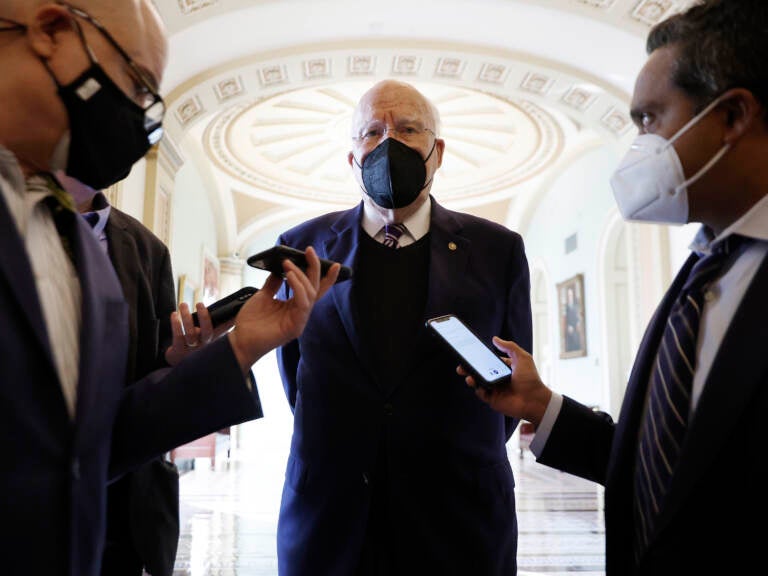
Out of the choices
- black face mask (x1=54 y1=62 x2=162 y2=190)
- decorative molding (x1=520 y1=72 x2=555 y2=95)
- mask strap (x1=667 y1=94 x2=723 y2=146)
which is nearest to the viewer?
black face mask (x1=54 y1=62 x2=162 y2=190)

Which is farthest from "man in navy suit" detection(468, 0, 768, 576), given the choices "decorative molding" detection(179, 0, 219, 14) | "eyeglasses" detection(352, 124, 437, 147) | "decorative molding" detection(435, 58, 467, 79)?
"decorative molding" detection(435, 58, 467, 79)

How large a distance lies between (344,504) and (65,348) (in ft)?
3.49

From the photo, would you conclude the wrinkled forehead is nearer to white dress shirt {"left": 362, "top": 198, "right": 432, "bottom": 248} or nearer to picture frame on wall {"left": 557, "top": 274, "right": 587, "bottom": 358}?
white dress shirt {"left": 362, "top": 198, "right": 432, "bottom": 248}

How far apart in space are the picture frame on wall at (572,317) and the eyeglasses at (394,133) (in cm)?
1176

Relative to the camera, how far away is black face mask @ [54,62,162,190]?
50.8 inches

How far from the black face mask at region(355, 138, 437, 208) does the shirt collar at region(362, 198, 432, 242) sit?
2.6 inches

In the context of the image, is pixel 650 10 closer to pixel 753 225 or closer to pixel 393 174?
pixel 393 174

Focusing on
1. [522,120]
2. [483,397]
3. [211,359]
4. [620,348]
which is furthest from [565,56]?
[211,359]

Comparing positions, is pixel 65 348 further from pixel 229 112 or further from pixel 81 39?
pixel 229 112

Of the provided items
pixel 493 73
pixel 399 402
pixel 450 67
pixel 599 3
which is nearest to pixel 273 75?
pixel 450 67

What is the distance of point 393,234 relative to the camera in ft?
7.63

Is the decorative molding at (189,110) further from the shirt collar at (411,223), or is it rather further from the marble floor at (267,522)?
the shirt collar at (411,223)

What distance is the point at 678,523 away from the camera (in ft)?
3.90

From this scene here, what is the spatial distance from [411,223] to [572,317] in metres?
12.4
